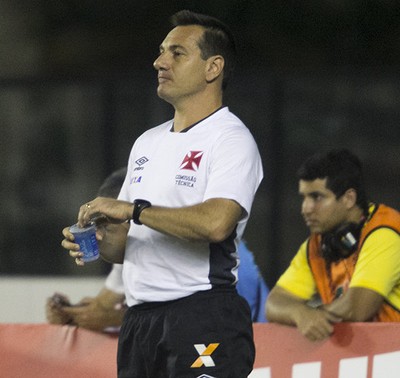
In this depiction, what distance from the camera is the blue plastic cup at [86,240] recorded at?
3809mm

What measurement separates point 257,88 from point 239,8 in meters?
0.44

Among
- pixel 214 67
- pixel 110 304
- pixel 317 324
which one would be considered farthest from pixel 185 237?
pixel 110 304

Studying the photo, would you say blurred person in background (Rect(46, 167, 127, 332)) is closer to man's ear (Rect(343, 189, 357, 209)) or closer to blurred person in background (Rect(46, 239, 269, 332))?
blurred person in background (Rect(46, 239, 269, 332))

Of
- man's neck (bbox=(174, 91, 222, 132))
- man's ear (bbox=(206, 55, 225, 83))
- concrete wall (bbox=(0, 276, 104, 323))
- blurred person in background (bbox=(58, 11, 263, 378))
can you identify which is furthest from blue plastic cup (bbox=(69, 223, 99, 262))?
concrete wall (bbox=(0, 276, 104, 323))

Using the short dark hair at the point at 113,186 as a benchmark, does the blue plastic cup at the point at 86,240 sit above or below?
above

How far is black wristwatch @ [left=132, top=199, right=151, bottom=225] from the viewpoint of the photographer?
12.2 feet

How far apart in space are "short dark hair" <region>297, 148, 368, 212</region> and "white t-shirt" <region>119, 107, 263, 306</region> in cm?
165

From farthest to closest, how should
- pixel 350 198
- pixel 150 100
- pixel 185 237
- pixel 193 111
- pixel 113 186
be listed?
pixel 150 100
pixel 113 186
pixel 350 198
pixel 193 111
pixel 185 237

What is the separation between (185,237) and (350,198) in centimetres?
193

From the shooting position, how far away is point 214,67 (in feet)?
13.4

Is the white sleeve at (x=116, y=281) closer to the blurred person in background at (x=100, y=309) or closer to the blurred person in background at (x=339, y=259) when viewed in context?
the blurred person in background at (x=100, y=309)

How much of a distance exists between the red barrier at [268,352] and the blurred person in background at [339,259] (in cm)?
8

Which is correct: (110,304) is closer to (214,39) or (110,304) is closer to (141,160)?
(141,160)

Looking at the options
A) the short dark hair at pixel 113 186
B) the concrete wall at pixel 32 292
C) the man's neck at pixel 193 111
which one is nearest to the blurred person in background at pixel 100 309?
the short dark hair at pixel 113 186
